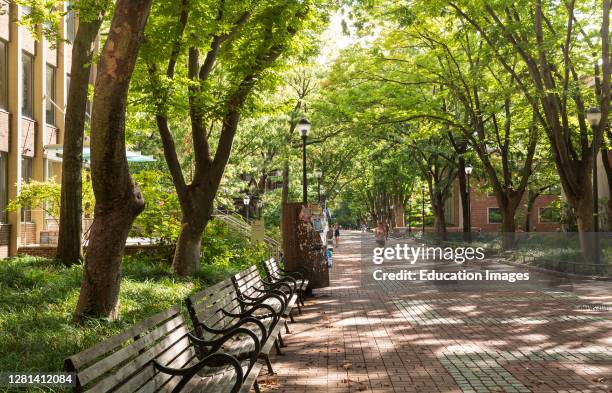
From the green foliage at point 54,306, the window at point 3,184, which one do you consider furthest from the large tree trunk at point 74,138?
the window at point 3,184

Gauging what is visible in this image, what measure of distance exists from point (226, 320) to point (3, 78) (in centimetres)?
1770

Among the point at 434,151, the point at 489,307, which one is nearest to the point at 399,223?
the point at 434,151

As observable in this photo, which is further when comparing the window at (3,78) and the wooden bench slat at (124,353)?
the window at (3,78)

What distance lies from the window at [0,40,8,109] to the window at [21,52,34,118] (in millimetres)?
1753

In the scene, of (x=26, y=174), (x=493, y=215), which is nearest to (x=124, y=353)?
(x=26, y=174)

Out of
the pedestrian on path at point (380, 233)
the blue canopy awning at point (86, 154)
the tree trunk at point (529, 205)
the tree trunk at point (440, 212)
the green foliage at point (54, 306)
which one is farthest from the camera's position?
the tree trunk at point (529, 205)

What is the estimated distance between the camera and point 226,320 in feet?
28.0

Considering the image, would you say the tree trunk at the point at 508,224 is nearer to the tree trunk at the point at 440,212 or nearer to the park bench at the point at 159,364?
the tree trunk at the point at 440,212

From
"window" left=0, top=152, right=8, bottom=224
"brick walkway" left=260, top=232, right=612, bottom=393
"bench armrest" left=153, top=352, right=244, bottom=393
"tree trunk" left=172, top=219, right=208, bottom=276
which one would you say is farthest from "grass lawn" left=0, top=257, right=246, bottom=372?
"window" left=0, top=152, right=8, bottom=224

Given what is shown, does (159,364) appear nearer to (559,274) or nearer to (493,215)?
(559,274)

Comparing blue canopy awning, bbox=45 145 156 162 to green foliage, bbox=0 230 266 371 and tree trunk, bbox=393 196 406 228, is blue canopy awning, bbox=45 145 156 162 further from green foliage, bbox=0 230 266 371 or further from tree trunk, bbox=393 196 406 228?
tree trunk, bbox=393 196 406 228

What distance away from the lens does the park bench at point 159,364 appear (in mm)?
4035

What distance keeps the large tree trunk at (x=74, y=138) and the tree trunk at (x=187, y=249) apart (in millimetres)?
2226

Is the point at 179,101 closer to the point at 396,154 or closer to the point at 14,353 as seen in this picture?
the point at 14,353
